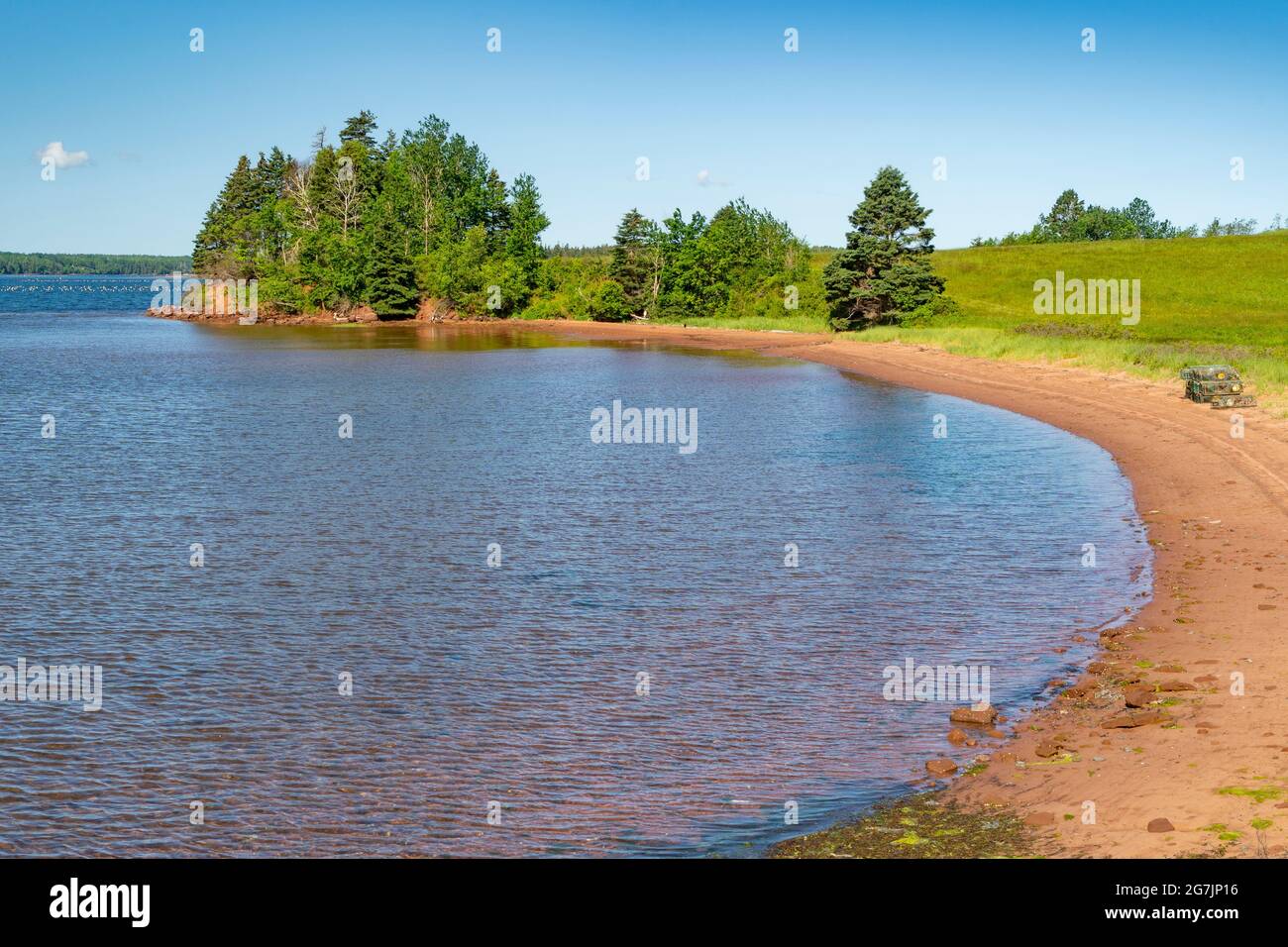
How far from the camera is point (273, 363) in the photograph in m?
74.6

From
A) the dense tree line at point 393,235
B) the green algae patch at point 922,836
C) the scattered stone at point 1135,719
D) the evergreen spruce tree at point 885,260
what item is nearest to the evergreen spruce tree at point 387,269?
the dense tree line at point 393,235

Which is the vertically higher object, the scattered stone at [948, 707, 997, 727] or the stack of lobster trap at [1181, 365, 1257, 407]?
the stack of lobster trap at [1181, 365, 1257, 407]

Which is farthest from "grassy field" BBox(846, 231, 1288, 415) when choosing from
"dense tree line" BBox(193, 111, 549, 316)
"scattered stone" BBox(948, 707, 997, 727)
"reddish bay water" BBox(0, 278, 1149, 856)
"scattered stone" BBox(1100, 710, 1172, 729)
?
"dense tree line" BBox(193, 111, 549, 316)

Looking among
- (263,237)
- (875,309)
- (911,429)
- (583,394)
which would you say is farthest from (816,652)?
A: (263,237)

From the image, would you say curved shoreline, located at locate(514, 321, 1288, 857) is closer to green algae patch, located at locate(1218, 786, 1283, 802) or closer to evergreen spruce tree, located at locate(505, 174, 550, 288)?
green algae patch, located at locate(1218, 786, 1283, 802)

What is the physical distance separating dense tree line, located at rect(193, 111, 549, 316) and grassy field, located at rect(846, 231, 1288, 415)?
48.6 meters

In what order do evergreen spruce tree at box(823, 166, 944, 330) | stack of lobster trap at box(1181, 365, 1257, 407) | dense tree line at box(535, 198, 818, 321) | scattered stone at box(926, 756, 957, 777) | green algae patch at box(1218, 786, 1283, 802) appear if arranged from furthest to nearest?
1. dense tree line at box(535, 198, 818, 321)
2. evergreen spruce tree at box(823, 166, 944, 330)
3. stack of lobster trap at box(1181, 365, 1257, 407)
4. scattered stone at box(926, 756, 957, 777)
5. green algae patch at box(1218, 786, 1283, 802)

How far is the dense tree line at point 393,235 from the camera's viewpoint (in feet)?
415

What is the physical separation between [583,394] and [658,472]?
917 inches

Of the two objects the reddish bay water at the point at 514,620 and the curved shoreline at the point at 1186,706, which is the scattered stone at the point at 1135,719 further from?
the reddish bay water at the point at 514,620

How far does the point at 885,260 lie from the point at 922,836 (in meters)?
82.3

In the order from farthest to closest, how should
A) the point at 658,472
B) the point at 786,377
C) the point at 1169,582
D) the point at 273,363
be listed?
the point at 273,363
the point at 786,377
the point at 658,472
the point at 1169,582

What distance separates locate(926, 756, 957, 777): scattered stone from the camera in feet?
38.6
